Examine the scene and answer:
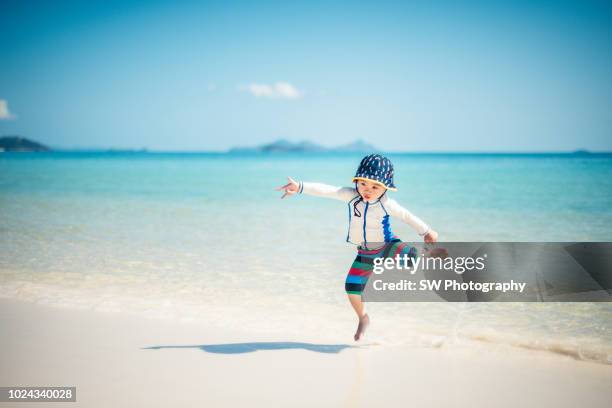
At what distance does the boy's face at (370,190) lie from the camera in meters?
3.31

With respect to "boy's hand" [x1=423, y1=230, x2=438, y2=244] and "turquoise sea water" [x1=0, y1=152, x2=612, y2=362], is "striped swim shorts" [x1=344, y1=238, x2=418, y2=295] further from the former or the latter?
"turquoise sea water" [x1=0, y1=152, x2=612, y2=362]

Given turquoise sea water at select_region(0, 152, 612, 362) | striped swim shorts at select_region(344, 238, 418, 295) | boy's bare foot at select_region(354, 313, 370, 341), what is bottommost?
turquoise sea water at select_region(0, 152, 612, 362)

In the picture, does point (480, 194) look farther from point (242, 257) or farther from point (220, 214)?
point (242, 257)

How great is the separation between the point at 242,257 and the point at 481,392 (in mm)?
4726

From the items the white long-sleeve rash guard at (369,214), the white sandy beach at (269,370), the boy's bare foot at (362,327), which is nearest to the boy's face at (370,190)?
the white long-sleeve rash guard at (369,214)

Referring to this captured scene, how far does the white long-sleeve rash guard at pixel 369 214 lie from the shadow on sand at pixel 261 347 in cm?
95

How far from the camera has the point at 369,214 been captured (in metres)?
3.46

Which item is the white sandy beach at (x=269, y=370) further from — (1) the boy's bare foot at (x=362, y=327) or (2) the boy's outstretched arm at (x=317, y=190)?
(2) the boy's outstretched arm at (x=317, y=190)

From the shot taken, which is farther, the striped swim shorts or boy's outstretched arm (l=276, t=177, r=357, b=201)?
the striped swim shorts

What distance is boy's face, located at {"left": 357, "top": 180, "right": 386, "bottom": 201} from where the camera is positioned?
3311mm

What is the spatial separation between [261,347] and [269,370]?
447 mm

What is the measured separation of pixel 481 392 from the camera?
2.81 meters

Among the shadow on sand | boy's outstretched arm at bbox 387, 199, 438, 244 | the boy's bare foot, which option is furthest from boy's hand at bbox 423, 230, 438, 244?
the shadow on sand

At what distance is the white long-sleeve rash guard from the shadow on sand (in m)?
0.95
